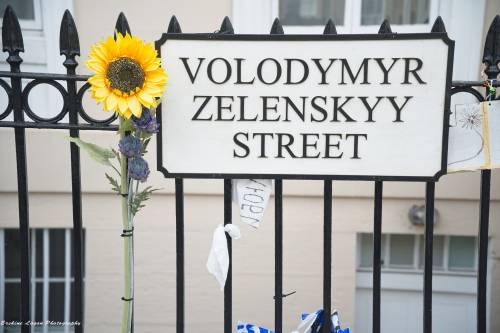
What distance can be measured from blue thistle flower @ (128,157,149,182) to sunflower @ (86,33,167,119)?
0.49 feet

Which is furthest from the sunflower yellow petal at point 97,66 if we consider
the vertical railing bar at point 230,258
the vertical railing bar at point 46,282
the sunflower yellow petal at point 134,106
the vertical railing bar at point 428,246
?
the vertical railing bar at point 46,282

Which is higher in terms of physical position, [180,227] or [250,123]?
[250,123]

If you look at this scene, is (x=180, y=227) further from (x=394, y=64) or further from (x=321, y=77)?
(x=394, y=64)

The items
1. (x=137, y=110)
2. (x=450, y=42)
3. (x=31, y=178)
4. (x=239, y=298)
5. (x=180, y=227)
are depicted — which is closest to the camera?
(x=137, y=110)

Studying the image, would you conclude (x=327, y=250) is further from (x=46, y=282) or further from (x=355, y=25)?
(x=46, y=282)

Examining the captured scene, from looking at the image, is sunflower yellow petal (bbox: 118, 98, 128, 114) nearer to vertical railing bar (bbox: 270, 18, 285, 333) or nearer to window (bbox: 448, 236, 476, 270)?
vertical railing bar (bbox: 270, 18, 285, 333)

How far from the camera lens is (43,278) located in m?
3.34

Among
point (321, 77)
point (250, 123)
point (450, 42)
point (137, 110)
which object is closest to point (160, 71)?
point (137, 110)

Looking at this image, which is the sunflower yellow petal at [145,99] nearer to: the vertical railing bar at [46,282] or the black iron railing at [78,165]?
the black iron railing at [78,165]

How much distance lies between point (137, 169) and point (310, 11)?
248cm

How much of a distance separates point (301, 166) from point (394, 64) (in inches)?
17.4

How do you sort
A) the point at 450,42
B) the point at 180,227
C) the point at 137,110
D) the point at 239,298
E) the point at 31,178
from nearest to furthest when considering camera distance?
the point at 137,110 → the point at 450,42 → the point at 180,227 → the point at 31,178 → the point at 239,298

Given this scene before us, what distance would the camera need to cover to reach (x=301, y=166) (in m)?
1.41

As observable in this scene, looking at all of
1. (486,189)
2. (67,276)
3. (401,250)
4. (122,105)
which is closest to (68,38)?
(122,105)
